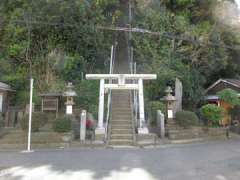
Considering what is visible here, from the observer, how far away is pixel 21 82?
13211 mm

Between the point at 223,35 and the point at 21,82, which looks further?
the point at 223,35

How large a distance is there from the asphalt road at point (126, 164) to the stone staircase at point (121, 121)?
3.87 feet

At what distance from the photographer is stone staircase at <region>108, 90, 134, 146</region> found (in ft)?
30.0

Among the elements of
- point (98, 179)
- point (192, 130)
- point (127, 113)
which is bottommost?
point (98, 179)

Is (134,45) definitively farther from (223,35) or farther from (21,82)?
(21,82)

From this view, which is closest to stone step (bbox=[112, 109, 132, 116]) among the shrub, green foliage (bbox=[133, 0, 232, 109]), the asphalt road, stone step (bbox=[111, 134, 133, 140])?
stone step (bbox=[111, 134, 133, 140])

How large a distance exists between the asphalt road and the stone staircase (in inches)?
46.4

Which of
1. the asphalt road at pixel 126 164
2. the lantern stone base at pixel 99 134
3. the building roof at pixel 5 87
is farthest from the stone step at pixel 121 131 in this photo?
the building roof at pixel 5 87

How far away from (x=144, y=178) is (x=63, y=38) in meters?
11.1

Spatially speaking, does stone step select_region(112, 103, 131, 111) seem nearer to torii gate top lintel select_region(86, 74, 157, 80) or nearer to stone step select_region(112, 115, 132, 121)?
stone step select_region(112, 115, 132, 121)

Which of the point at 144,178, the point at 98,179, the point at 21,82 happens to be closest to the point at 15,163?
the point at 98,179

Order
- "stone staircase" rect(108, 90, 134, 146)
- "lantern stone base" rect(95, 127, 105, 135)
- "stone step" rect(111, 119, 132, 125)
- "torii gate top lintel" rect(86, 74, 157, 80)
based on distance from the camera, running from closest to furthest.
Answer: "stone staircase" rect(108, 90, 134, 146) → "lantern stone base" rect(95, 127, 105, 135) → "torii gate top lintel" rect(86, 74, 157, 80) → "stone step" rect(111, 119, 132, 125)

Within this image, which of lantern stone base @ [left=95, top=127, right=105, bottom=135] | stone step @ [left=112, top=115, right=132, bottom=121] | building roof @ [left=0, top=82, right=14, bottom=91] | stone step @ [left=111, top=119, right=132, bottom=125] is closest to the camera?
lantern stone base @ [left=95, top=127, right=105, bottom=135]

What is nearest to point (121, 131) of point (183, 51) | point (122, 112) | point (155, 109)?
point (122, 112)
